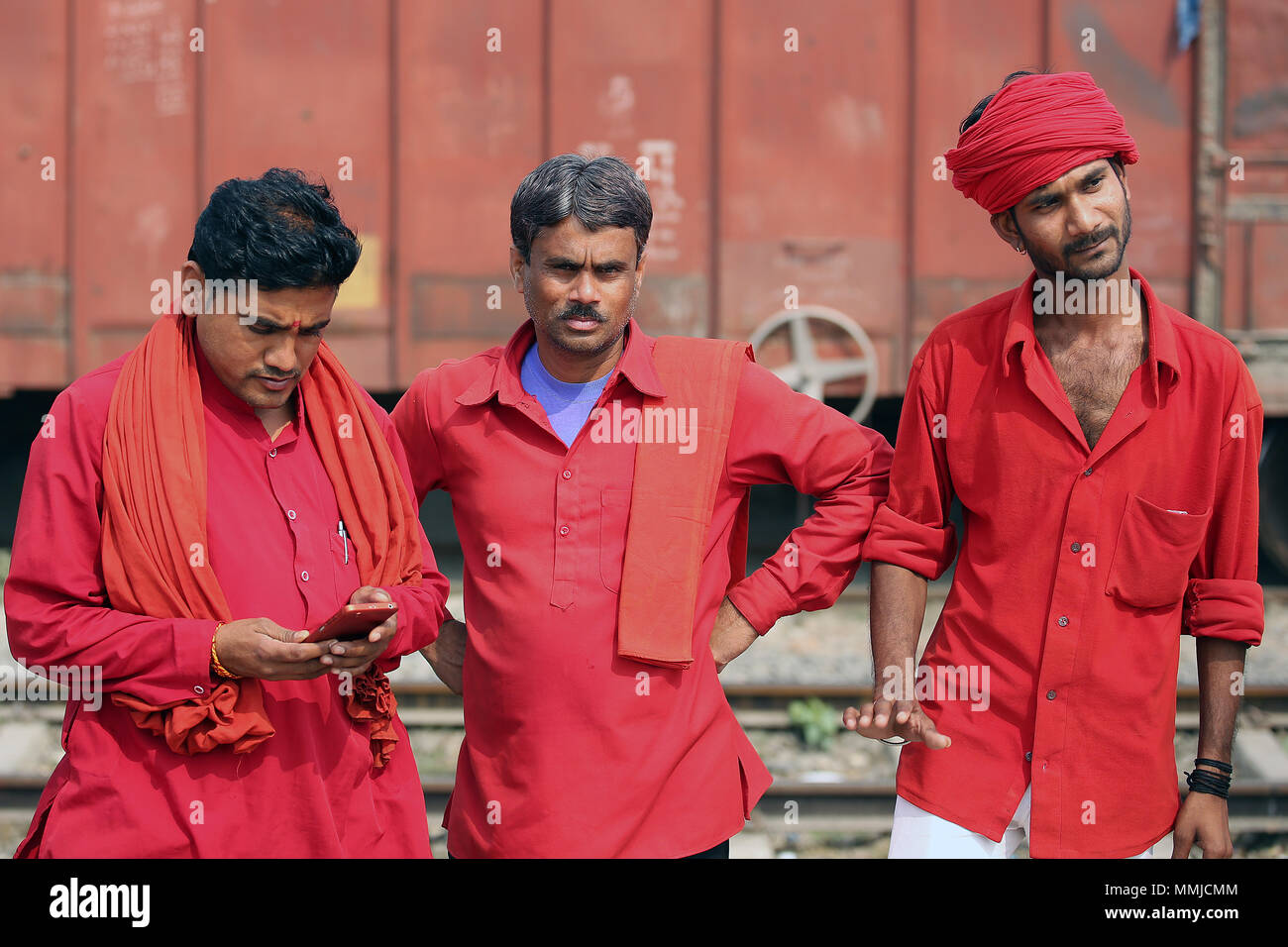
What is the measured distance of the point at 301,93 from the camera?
6.21 metres

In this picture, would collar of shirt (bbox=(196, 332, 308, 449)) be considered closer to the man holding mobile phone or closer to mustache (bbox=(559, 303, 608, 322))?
the man holding mobile phone

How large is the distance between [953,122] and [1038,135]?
4.38 m

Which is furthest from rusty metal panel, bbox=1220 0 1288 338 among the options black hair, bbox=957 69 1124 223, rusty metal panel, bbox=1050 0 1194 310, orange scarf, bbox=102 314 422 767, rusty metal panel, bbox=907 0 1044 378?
orange scarf, bbox=102 314 422 767

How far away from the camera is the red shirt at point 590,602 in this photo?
2232 mm

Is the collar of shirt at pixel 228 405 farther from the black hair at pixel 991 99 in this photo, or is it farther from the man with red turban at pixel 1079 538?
the black hair at pixel 991 99

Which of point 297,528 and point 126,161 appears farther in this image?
point 126,161

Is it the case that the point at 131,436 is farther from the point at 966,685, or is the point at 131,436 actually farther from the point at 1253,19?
the point at 1253,19

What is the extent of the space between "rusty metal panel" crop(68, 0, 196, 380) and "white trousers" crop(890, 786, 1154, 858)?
535 centimetres


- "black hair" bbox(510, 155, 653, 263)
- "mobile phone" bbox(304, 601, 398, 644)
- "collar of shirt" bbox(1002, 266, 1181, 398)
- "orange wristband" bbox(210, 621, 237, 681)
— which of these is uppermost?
"black hair" bbox(510, 155, 653, 263)

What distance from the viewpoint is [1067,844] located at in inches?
86.1

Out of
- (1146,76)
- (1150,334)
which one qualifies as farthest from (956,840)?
(1146,76)

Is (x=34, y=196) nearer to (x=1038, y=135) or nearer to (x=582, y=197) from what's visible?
(x=582, y=197)

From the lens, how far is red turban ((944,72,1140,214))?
2.12 metres

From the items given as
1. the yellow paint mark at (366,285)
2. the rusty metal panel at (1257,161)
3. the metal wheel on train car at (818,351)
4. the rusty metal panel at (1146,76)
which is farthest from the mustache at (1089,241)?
the yellow paint mark at (366,285)
